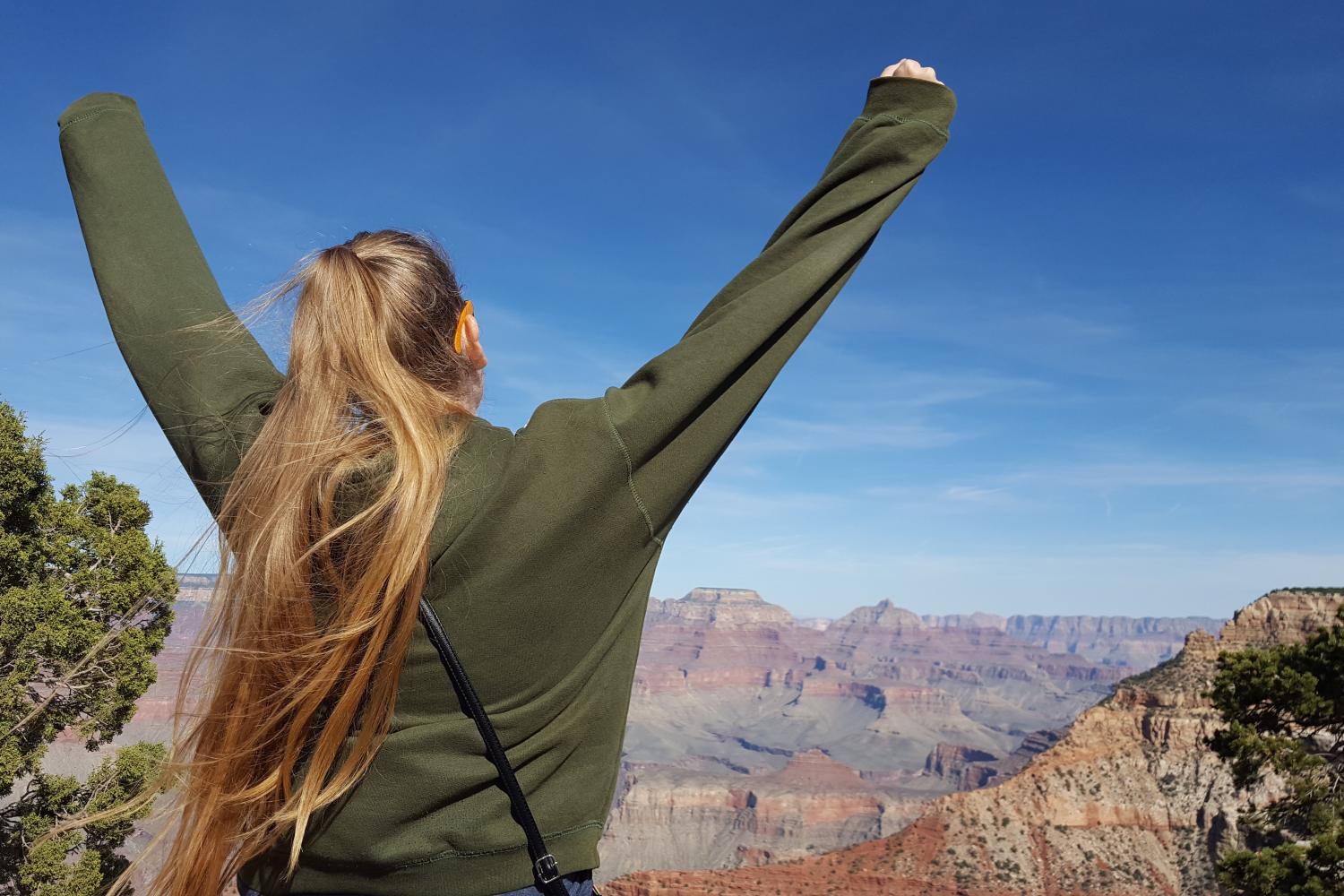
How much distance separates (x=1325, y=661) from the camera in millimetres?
12789

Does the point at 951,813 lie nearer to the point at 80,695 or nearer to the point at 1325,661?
the point at 1325,661

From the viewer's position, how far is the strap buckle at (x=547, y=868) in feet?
3.84

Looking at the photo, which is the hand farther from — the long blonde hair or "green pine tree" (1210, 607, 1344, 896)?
"green pine tree" (1210, 607, 1344, 896)

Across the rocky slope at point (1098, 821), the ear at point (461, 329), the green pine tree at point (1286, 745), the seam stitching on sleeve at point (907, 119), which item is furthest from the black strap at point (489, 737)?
the rocky slope at point (1098, 821)

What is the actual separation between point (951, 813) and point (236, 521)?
55.9m

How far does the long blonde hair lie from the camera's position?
3.79ft

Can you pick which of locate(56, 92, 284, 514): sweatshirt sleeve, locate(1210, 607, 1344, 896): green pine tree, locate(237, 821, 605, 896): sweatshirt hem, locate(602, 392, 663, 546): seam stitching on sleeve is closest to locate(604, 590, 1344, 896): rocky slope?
locate(1210, 607, 1344, 896): green pine tree

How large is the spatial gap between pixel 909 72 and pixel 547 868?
1237 mm

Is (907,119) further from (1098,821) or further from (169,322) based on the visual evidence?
(1098,821)

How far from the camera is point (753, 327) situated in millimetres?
1168

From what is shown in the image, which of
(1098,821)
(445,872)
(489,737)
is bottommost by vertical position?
(1098,821)

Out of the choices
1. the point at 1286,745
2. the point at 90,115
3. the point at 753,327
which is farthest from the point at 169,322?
the point at 1286,745

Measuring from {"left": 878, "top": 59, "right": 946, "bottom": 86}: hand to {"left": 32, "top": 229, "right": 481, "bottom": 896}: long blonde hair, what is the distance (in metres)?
0.78

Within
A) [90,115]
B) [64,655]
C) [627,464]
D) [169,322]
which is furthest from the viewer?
[64,655]
